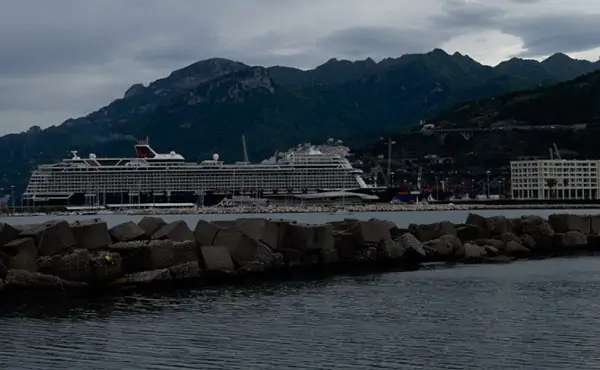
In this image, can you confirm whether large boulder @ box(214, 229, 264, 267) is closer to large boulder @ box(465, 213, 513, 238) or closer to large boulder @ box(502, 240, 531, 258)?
large boulder @ box(502, 240, 531, 258)

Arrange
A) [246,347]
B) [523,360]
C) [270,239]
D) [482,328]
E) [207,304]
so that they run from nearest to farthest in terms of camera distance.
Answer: [523,360] < [246,347] < [482,328] < [207,304] < [270,239]

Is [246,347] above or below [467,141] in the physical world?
below

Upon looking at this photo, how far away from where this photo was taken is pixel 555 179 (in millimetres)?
139125

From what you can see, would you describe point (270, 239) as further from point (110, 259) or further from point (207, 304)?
point (207, 304)

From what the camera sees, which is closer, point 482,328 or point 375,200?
point 482,328

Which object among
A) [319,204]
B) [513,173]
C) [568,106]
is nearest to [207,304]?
[319,204]

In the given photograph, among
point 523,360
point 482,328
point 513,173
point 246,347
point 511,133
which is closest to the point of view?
point 523,360

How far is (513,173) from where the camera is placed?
14512cm

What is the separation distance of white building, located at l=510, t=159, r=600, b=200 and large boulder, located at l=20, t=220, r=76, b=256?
118729mm

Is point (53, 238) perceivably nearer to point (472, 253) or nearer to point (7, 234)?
point (7, 234)

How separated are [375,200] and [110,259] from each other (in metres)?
106

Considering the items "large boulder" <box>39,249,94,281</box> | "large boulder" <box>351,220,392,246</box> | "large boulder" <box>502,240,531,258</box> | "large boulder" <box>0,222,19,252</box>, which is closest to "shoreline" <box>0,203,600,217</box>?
"large boulder" <box>502,240,531,258</box>

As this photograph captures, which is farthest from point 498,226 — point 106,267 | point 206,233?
point 106,267

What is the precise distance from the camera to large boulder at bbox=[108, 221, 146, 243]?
28.0 metres
